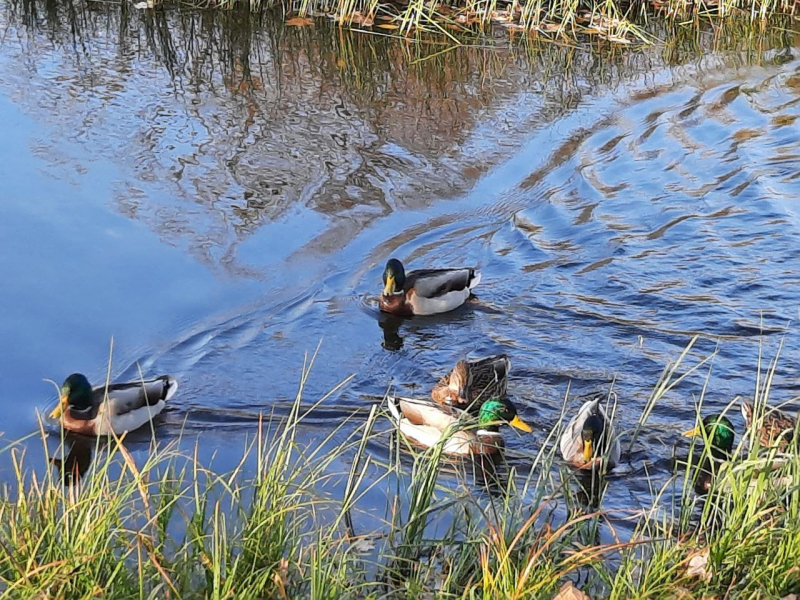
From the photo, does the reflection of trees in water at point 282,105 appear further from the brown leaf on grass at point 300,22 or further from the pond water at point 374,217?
the brown leaf on grass at point 300,22

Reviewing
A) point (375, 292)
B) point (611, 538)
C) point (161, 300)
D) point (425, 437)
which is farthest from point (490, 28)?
point (611, 538)

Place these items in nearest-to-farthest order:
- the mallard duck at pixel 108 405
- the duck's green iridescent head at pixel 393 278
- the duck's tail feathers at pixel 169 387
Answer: the mallard duck at pixel 108 405, the duck's tail feathers at pixel 169 387, the duck's green iridescent head at pixel 393 278

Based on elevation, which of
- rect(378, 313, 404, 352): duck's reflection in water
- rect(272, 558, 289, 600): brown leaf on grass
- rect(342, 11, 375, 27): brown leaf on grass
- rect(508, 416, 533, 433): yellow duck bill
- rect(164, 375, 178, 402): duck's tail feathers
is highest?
rect(342, 11, 375, 27): brown leaf on grass

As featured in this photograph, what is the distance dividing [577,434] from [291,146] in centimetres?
489

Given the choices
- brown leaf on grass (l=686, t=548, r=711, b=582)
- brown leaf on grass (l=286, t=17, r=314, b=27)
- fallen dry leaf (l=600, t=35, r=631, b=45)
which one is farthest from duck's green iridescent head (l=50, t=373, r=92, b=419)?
fallen dry leaf (l=600, t=35, r=631, b=45)

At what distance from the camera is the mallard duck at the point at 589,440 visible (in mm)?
5461

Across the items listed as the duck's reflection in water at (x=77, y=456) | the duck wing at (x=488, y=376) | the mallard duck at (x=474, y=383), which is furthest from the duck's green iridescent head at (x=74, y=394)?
the duck wing at (x=488, y=376)

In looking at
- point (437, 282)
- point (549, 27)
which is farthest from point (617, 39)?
point (437, 282)

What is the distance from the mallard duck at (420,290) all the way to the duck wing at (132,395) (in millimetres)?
1904

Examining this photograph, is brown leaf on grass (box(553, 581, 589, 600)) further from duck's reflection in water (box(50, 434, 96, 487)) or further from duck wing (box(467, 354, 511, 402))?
duck's reflection in water (box(50, 434, 96, 487))

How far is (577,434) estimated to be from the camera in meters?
5.58

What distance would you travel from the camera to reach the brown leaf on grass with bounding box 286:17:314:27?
43.7 ft

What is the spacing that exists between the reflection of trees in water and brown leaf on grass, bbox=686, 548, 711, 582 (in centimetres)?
474

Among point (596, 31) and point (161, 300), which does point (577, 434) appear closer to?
point (161, 300)
